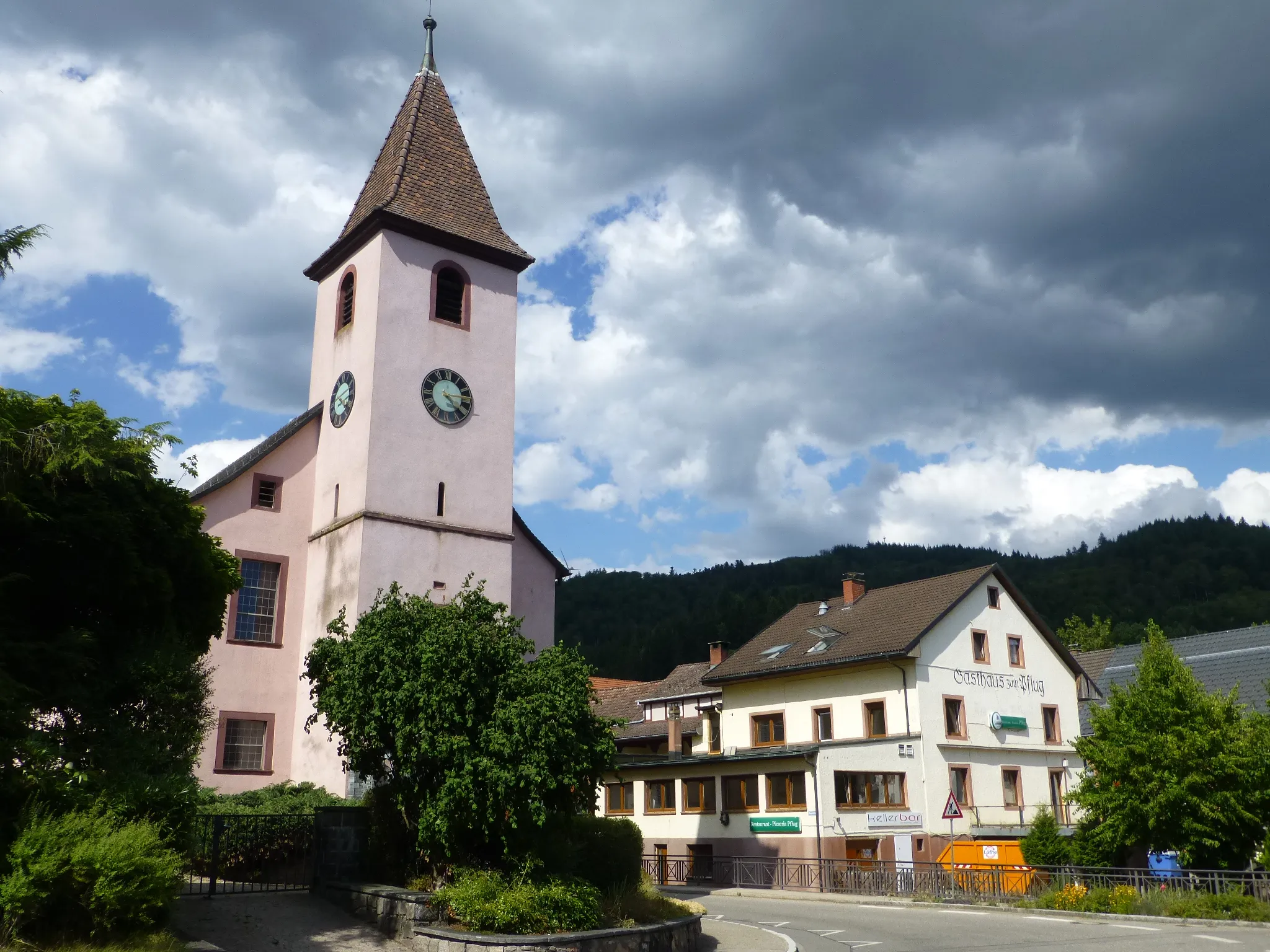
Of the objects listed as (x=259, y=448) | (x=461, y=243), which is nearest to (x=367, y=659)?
(x=259, y=448)

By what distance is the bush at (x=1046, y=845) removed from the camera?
28.2m

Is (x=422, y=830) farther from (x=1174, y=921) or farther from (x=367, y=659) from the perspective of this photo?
(x=1174, y=921)

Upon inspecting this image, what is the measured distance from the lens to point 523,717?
15.7 metres

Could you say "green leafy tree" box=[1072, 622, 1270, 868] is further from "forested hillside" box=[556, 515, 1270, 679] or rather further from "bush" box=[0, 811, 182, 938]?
"forested hillside" box=[556, 515, 1270, 679]

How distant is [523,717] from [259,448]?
677 inches

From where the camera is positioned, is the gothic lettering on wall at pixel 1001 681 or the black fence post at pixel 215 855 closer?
the black fence post at pixel 215 855

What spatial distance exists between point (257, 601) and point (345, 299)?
28.1 ft

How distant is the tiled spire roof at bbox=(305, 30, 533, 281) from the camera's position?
3073cm

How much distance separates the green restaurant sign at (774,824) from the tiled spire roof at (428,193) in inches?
723

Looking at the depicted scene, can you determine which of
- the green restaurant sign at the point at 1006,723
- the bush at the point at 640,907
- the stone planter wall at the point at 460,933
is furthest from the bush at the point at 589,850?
the green restaurant sign at the point at 1006,723

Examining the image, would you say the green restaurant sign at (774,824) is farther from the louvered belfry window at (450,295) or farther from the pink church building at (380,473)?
the louvered belfry window at (450,295)

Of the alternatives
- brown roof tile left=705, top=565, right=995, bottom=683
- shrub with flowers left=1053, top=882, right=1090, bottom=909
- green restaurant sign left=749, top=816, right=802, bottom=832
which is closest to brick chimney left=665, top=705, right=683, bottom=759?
brown roof tile left=705, top=565, right=995, bottom=683

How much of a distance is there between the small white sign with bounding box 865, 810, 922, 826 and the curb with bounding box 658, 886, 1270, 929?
12.7 feet

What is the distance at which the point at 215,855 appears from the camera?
53.8ft
